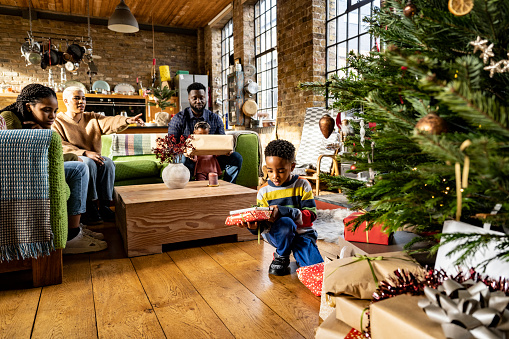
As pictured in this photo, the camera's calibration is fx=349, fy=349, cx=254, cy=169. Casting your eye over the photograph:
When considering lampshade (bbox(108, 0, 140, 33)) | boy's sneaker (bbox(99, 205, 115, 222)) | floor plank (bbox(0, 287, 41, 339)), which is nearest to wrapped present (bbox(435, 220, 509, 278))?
floor plank (bbox(0, 287, 41, 339))

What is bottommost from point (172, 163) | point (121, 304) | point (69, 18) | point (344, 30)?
point (121, 304)

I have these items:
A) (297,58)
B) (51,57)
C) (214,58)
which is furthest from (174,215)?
(214,58)

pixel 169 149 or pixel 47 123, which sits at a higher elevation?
pixel 47 123

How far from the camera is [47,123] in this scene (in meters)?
2.08

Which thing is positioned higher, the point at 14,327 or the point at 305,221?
the point at 305,221

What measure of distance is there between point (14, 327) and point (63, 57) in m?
6.35

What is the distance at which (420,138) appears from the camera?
51cm

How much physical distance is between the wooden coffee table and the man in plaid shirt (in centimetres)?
99

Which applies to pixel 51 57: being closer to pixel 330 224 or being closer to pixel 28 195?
pixel 28 195

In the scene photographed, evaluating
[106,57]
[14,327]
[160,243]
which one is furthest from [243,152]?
[106,57]

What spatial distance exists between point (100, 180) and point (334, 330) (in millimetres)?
2474

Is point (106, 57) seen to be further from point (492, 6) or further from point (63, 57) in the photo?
point (492, 6)

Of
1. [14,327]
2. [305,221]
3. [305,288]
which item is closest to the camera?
[14,327]

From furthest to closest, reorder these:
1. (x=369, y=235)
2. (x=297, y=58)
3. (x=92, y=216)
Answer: (x=297, y=58)
(x=92, y=216)
(x=369, y=235)
